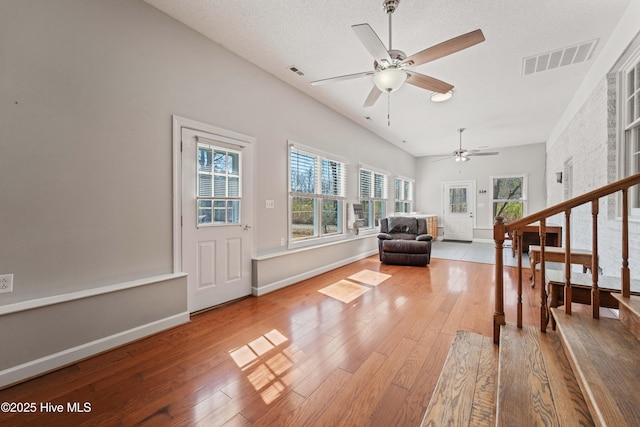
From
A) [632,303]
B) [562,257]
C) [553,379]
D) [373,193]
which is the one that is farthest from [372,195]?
[553,379]

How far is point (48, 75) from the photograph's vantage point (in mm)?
1989

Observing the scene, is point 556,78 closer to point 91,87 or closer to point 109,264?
point 91,87

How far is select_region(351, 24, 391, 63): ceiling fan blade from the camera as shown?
1.88m

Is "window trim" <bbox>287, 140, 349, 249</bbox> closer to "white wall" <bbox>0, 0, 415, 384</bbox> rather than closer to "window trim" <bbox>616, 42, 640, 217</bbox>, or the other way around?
"white wall" <bbox>0, 0, 415, 384</bbox>

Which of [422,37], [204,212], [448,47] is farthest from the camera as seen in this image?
[204,212]

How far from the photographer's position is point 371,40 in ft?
6.56

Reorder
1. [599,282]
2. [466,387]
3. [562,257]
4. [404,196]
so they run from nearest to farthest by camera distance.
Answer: [466,387] → [599,282] → [562,257] → [404,196]

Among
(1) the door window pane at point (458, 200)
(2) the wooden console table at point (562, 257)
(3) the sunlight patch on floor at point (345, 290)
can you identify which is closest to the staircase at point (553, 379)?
(3) the sunlight patch on floor at point (345, 290)

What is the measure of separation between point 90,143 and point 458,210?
9539mm

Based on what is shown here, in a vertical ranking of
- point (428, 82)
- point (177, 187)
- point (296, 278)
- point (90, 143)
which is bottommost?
point (296, 278)

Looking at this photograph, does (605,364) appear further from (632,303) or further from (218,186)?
(218,186)

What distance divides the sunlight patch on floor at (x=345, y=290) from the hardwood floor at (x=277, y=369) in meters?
0.18

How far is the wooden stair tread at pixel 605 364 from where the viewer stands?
1.05 meters

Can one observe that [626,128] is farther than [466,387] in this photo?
Yes
